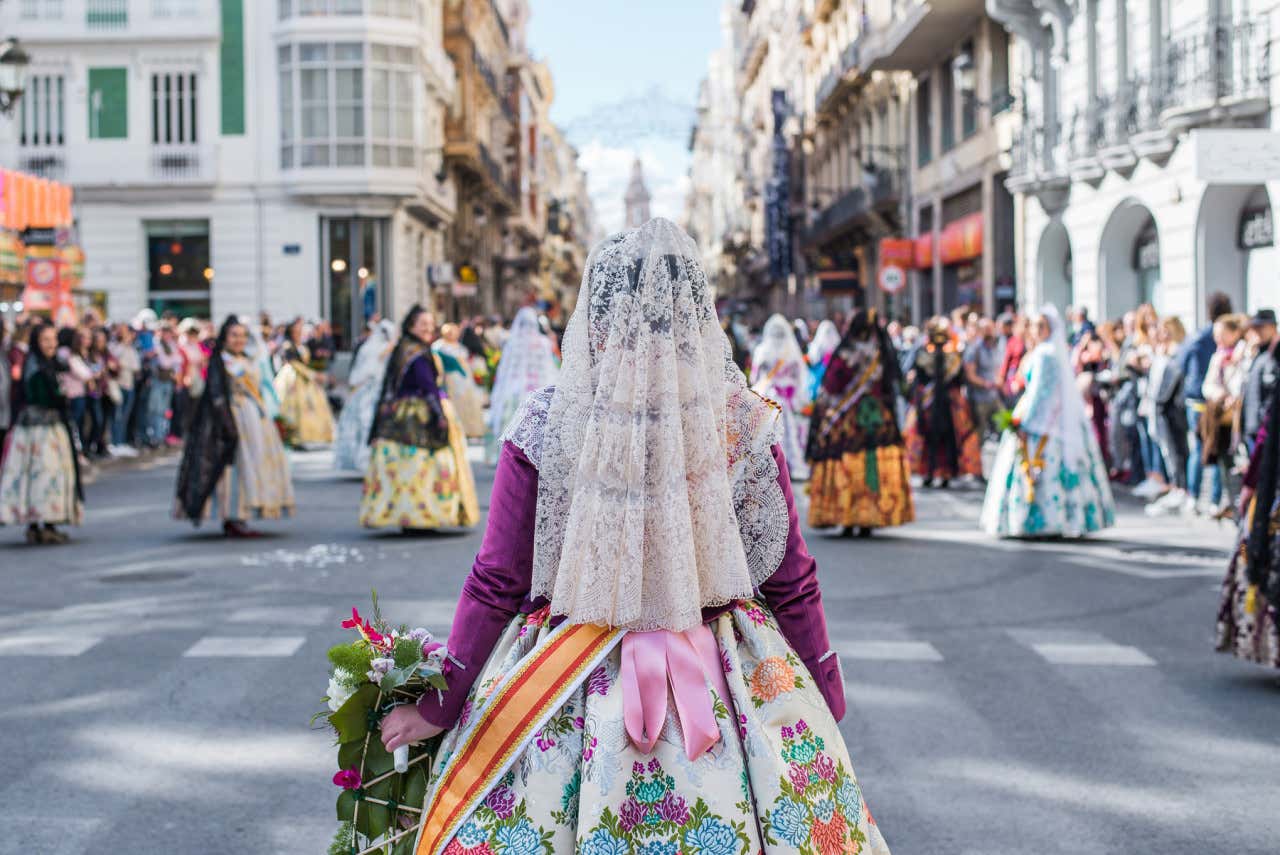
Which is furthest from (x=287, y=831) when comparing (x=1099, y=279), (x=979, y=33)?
(x=979, y=33)

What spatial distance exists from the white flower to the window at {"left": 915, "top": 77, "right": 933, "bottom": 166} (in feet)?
112

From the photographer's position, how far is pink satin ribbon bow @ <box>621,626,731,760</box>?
2.96 m

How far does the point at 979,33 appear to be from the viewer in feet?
102

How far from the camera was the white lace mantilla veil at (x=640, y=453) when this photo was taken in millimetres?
3057

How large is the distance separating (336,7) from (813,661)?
3828 cm

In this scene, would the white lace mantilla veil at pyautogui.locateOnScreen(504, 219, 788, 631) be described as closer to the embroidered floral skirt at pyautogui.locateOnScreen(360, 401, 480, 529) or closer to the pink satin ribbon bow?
the pink satin ribbon bow

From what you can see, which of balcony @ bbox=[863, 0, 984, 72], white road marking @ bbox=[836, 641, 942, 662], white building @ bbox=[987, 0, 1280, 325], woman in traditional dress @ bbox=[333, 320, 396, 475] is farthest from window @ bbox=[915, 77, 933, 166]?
white road marking @ bbox=[836, 641, 942, 662]

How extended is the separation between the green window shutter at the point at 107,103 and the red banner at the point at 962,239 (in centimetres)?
1959

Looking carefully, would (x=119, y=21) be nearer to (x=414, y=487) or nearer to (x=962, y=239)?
(x=962, y=239)

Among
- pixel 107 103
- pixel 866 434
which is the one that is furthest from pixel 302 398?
pixel 107 103

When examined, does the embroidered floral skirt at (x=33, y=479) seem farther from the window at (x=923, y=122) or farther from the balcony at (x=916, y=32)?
the window at (x=923, y=122)

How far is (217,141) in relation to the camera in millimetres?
39469

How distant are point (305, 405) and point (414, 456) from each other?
449 inches

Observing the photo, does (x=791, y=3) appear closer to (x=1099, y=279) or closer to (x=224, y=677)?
(x=1099, y=279)
